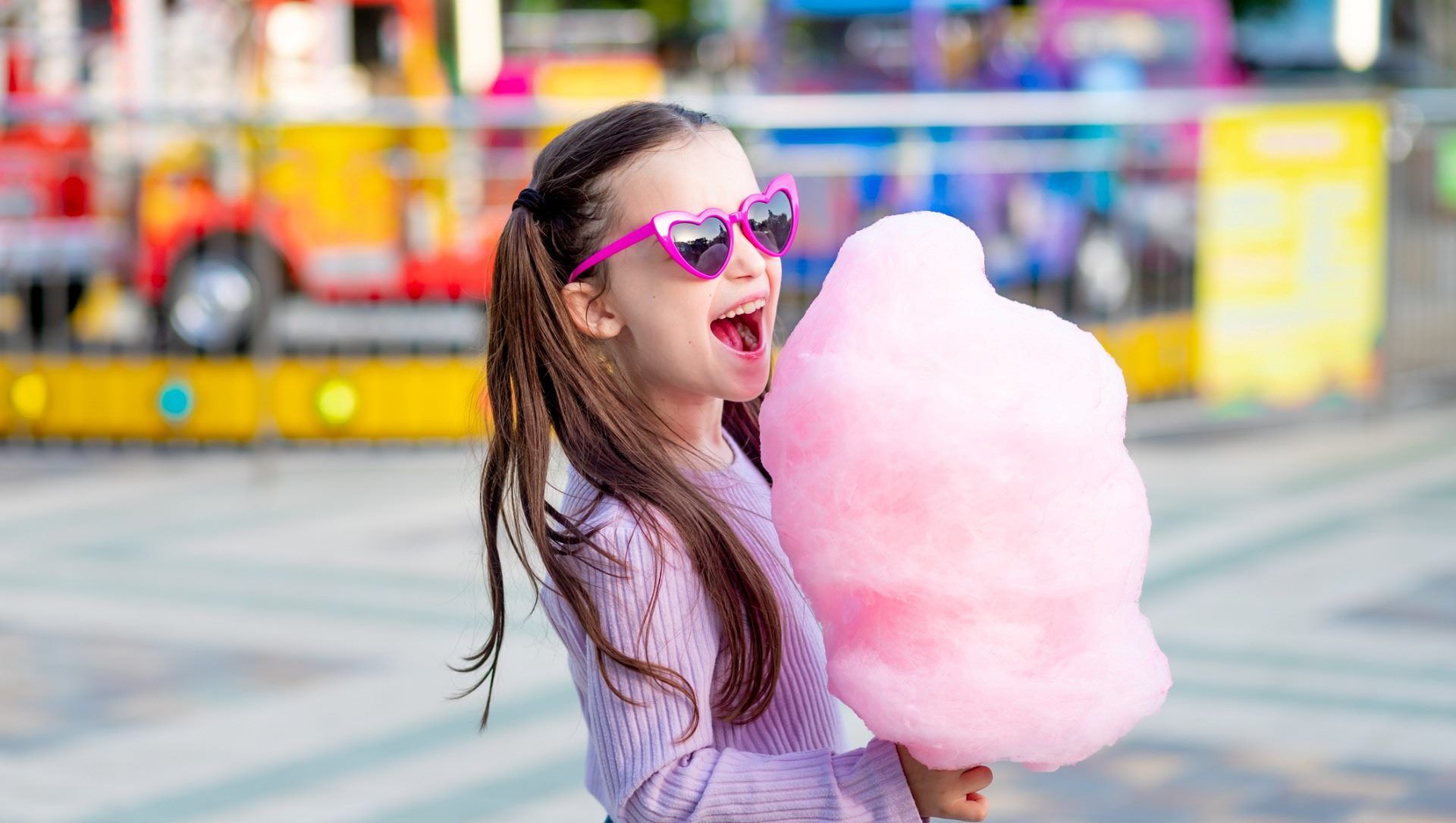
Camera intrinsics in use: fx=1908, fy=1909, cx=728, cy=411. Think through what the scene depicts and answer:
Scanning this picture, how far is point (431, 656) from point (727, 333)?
11.5ft

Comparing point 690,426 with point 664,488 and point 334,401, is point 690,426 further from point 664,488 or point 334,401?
point 334,401

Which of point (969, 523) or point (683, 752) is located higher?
point (969, 523)

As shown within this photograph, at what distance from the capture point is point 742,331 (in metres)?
1.70

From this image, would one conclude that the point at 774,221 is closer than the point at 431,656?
Yes

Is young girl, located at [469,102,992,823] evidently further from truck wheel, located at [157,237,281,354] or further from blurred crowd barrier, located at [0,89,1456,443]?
truck wheel, located at [157,237,281,354]

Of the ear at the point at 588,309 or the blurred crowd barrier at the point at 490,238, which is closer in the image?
the ear at the point at 588,309

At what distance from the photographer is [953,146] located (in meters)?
8.91

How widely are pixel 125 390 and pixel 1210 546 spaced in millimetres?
4577

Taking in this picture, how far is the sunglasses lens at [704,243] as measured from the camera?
159 cm

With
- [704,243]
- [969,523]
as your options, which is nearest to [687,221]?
[704,243]

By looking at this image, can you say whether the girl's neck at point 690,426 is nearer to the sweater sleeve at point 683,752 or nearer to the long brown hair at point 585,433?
the long brown hair at point 585,433

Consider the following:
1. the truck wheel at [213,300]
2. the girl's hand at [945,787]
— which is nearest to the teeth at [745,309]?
the girl's hand at [945,787]

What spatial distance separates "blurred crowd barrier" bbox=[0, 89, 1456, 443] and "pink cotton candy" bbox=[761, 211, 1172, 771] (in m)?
6.12

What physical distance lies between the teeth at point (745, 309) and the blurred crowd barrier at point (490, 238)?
5.94m
